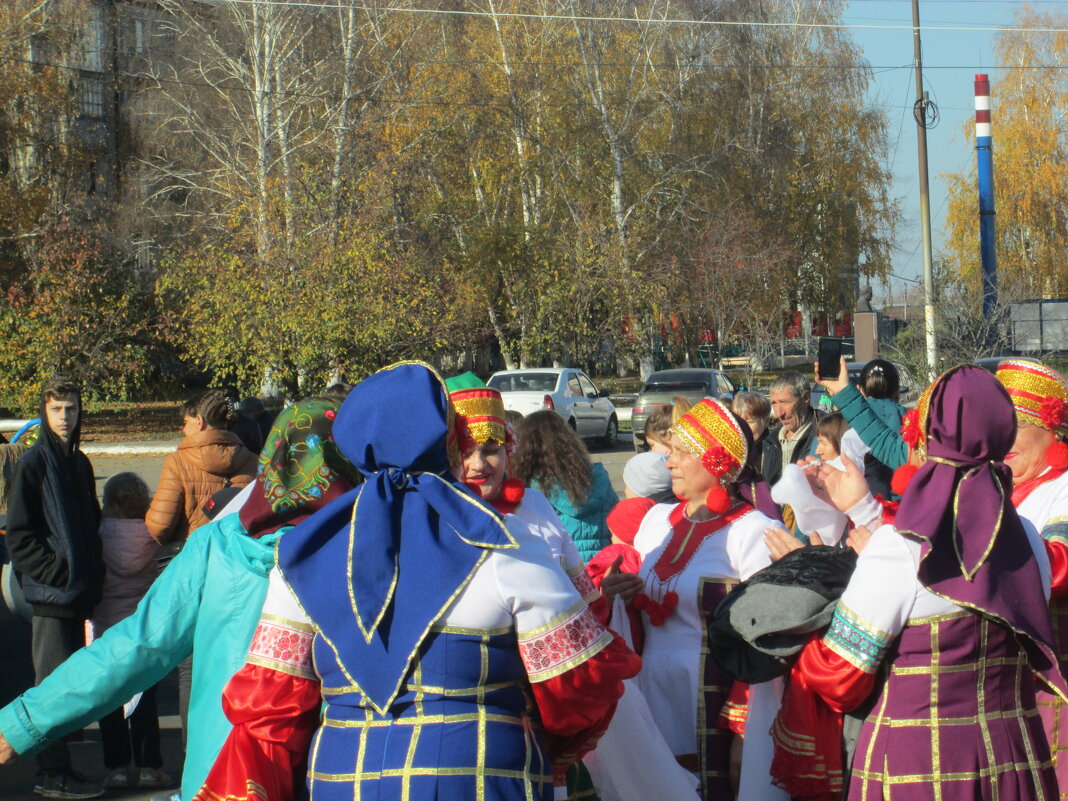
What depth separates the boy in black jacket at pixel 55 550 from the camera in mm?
5586

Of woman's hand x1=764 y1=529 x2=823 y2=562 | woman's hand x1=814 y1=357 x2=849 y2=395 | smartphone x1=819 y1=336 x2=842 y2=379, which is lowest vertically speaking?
woman's hand x1=764 y1=529 x2=823 y2=562

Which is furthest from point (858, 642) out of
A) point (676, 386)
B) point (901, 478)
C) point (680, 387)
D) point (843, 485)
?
point (676, 386)

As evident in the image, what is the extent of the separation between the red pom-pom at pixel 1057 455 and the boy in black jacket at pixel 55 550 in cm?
421

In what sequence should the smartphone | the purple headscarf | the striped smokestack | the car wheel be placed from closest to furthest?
the purple headscarf, the smartphone, the car wheel, the striped smokestack

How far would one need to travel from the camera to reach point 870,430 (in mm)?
6598

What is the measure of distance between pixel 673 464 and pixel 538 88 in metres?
33.9

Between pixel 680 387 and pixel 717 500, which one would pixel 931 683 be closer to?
pixel 717 500

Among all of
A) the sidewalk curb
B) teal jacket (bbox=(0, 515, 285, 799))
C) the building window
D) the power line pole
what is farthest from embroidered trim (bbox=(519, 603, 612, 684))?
the building window

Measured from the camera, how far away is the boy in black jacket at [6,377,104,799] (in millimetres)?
5586

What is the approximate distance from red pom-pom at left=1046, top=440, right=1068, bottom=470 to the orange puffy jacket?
384cm

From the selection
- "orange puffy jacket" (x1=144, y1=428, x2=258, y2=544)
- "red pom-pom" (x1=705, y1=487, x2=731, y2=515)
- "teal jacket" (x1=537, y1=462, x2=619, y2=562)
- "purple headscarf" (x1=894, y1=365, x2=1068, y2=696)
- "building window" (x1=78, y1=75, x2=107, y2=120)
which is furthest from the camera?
"building window" (x1=78, y1=75, x2=107, y2=120)

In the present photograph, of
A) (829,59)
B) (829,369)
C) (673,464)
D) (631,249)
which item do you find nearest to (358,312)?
(631,249)

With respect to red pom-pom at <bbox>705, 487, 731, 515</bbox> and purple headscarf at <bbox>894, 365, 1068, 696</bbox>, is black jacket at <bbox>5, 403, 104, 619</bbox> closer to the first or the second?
red pom-pom at <bbox>705, 487, 731, 515</bbox>

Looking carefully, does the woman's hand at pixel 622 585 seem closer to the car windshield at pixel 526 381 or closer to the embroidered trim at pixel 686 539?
the embroidered trim at pixel 686 539
